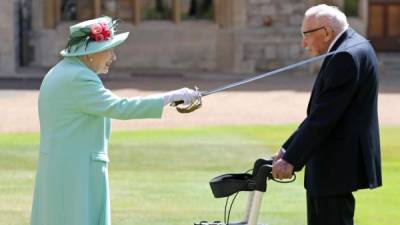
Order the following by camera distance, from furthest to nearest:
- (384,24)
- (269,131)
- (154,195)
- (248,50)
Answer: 1. (384,24)
2. (248,50)
3. (269,131)
4. (154,195)

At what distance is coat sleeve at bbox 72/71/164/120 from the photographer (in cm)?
552

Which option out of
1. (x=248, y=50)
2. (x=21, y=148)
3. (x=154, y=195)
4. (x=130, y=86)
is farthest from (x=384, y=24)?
(x=154, y=195)

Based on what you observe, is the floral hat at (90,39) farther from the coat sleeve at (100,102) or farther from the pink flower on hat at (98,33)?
the coat sleeve at (100,102)

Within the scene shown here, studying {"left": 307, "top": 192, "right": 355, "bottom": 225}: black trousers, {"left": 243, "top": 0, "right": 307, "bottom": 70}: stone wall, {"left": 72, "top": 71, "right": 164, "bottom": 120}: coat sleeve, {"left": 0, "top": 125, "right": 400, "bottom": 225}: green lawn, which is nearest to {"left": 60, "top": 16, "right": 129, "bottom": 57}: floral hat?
{"left": 72, "top": 71, "right": 164, "bottom": 120}: coat sleeve

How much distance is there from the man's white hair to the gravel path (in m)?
9.28

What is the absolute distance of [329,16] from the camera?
18.9ft

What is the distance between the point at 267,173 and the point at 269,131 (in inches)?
353

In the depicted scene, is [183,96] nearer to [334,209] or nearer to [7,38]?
[334,209]

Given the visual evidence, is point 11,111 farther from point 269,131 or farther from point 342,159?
point 342,159

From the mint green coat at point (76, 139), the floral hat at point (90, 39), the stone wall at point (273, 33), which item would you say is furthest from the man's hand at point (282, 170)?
the stone wall at point (273, 33)

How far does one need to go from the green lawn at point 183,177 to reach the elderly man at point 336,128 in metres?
2.93

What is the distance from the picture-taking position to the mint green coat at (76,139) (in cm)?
555

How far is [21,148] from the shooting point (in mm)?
13016

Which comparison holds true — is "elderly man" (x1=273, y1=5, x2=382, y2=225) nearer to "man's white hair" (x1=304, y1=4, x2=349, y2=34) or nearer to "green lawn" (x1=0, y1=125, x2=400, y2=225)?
"man's white hair" (x1=304, y1=4, x2=349, y2=34)
